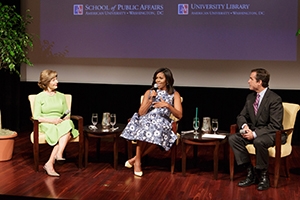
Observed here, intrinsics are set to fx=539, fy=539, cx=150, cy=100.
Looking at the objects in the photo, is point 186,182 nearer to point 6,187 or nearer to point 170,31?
point 6,187

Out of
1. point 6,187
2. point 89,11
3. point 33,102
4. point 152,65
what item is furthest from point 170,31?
point 6,187

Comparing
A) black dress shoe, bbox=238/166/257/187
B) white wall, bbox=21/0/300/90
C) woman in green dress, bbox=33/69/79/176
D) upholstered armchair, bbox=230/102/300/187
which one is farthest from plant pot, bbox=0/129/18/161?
black dress shoe, bbox=238/166/257/187

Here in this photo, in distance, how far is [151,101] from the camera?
218 inches

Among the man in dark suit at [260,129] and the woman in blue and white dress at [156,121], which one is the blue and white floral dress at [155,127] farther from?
the man in dark suit at [260,129]

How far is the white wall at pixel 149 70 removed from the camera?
7145mm

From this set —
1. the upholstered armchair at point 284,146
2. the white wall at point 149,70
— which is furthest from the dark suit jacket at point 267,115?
the white wall at point 149,70

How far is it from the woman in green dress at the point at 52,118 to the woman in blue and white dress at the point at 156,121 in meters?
0.62

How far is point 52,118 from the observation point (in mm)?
5684

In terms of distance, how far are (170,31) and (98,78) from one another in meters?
1.25

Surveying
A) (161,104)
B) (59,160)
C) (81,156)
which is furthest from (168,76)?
(59,160)

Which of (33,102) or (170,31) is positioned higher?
(170,31)

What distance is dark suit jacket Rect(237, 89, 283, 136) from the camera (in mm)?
5086

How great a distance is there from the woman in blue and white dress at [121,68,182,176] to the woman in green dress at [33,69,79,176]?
62 centimetres

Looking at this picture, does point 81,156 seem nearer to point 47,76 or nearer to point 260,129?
point 47,76
